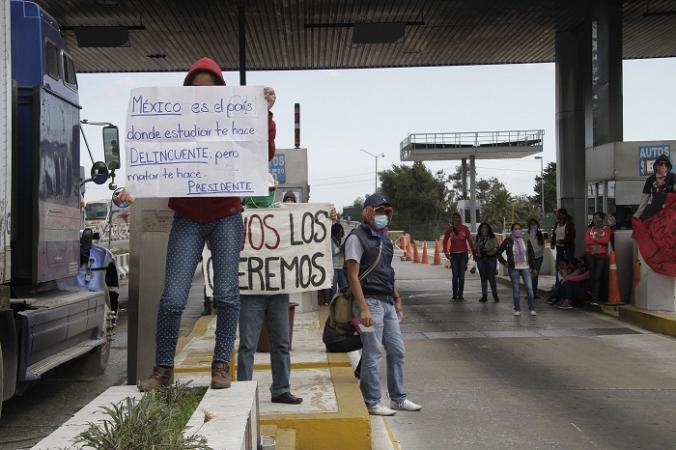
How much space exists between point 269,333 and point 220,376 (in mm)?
1590

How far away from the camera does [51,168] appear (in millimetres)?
7098

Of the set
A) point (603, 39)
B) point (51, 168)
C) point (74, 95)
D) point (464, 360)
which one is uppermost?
point (603, 39)

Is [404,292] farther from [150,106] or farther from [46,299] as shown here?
[150,106]

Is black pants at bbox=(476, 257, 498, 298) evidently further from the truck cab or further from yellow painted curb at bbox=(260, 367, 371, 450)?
yellow painted curb at bbox=(260, 367, 371, 450)

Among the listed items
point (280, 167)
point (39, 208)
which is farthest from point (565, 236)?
point (39, 208)

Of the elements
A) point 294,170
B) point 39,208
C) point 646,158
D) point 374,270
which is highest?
point 646,158

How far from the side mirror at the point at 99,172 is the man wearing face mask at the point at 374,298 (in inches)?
109

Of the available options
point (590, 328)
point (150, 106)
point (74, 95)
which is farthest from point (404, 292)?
point (150, 106)

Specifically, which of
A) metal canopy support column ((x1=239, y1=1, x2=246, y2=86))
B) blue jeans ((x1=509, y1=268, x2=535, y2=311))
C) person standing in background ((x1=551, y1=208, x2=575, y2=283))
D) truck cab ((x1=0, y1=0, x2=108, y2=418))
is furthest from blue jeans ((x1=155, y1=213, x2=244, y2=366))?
person standing in background ((x1=551, y1=208, x2=575, y2=283))

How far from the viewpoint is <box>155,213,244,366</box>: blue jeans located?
493 centimetres

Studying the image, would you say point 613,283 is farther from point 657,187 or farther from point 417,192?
point 417,192

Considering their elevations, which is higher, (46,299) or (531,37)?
(531,37)

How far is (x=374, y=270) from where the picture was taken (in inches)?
286

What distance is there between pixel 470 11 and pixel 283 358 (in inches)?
547
